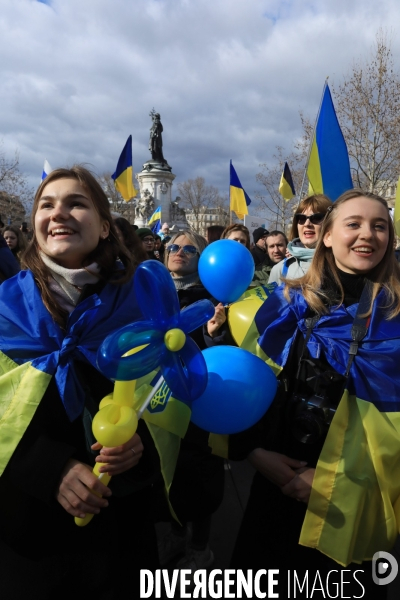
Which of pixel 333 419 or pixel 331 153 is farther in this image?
pixel 331 153

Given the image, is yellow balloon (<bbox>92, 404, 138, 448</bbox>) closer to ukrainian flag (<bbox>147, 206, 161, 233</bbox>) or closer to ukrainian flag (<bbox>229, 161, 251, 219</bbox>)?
ukrainian flag (<bbox>229, 161, 251, 219</bbox>)

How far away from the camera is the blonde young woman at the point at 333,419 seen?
4.92 feet

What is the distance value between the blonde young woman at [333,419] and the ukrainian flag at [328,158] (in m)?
2.99

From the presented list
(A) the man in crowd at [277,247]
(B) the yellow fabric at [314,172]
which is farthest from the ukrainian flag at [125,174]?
(B) the yellow fabric at [314,172]

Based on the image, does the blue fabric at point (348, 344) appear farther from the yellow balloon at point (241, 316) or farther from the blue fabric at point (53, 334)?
Answer: the blue fabric at point (53, 334)

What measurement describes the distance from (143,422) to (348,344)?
0.84 metres

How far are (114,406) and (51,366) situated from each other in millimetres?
360

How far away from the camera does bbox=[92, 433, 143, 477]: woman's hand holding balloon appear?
1200 millimetres

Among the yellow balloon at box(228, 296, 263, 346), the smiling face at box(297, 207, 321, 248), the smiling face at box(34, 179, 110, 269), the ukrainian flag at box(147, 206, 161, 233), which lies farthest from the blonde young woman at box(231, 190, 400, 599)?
the ukrainian flag at box(147, 206, 161, 233)

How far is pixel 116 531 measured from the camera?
1490 mm

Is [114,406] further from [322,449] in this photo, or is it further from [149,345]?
[322,449]

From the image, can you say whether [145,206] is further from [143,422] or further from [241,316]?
[143,422]

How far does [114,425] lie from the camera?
1.14m

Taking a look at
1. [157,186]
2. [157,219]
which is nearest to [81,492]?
[157,219]
